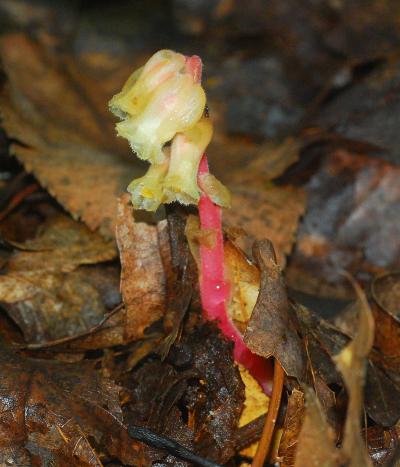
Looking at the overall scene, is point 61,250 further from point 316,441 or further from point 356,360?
point 356,360

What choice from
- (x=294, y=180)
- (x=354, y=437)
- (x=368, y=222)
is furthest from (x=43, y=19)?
(x=354, y=437)

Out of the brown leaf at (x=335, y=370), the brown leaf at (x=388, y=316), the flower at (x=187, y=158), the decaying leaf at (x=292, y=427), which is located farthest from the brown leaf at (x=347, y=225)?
the flower at (x=187, y=158)

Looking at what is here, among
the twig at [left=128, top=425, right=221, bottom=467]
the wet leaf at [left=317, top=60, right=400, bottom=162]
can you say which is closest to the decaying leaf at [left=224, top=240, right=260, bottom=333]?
the twig at [left=128, top=425, right=221, bottom=467]

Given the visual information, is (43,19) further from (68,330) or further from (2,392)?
(2,392)

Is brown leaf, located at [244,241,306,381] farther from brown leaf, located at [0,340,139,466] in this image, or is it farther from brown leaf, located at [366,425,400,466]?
brown leaf, located at [0,340,139,466]

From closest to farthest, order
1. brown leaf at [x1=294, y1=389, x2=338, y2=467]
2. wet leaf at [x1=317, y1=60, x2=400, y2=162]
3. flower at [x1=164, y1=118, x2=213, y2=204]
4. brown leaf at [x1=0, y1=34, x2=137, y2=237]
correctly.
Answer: brown leaf at [x1=294, y1=389, x2=338, y2=467], flower at [x1=164, y1=118, x2=213, y2=204], brown leaf at [x1=0, y1=34, x2=137, y2=237], wet leaf at [x1=317, y1=60, x2=400, y2=162]

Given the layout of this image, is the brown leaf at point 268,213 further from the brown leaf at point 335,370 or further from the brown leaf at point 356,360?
the brown leaf at point 356,360
